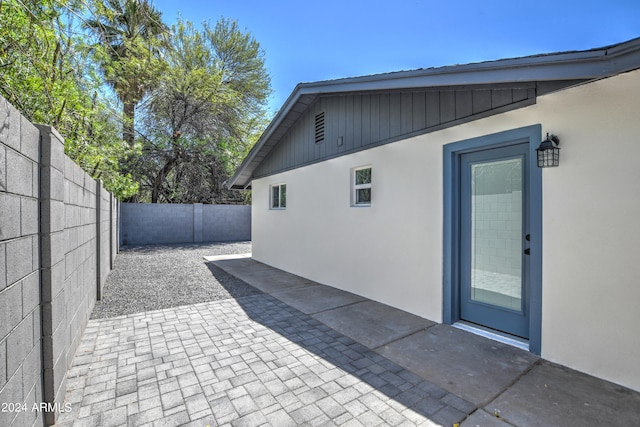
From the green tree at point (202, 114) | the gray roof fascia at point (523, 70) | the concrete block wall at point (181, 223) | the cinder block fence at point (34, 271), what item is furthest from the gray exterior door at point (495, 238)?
the green tree at point (202, 114)

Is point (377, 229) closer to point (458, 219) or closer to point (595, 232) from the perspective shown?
point (458, 219)

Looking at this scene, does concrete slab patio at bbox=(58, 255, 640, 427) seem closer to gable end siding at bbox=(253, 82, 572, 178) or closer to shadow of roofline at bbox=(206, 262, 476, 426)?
shadow of roofline at bbox=(206, 262, 476, 426)

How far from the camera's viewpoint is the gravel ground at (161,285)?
5.22 meters

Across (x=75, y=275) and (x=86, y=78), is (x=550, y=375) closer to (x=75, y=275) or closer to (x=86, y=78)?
(x=75, y=275)

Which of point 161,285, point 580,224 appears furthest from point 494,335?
point 161,285

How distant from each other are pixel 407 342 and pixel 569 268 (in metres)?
1.95

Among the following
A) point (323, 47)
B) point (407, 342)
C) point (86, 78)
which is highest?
point (323, 47)

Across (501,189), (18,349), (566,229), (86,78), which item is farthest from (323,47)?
(18,349)

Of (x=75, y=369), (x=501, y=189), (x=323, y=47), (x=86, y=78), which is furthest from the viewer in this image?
(x=323, y=47)

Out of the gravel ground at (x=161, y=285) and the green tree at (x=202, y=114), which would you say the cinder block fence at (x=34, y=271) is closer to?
the gravel ground at (x=161, y=285)

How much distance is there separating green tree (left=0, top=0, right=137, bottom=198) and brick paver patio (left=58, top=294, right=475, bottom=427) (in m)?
3.10

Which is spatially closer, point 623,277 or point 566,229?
point 623,277

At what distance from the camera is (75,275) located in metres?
3.33

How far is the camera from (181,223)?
14758mm
